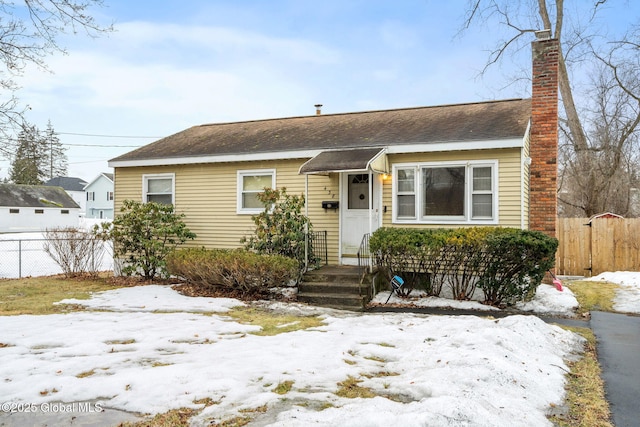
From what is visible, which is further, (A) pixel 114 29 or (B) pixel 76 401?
(A) pixel 114 29

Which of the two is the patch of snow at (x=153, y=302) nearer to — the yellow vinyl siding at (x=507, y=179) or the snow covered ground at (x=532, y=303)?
the snow covered ground at (x=532, y=303)

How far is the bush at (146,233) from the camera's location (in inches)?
463

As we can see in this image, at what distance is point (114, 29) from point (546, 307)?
373 inches

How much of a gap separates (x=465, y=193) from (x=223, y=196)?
6.20 m

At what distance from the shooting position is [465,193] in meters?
10.1

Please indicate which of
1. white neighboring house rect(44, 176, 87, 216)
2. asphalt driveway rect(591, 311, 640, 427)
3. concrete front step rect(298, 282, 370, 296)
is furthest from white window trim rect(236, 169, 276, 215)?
white neighboring house rect(44, 176, 87, 216)

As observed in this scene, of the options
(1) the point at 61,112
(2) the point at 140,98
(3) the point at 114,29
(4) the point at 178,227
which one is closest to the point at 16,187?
(1) the point at 61,112

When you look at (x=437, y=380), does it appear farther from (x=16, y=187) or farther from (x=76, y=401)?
(x=16, y=187)

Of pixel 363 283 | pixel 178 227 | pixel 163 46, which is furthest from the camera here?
pixel 163 46

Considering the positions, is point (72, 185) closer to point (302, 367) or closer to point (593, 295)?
point (593, 295)

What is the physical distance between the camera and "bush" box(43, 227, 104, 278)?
42.0 ft

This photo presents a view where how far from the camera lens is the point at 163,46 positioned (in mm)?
16250

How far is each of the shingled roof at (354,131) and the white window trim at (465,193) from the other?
1.64 ft

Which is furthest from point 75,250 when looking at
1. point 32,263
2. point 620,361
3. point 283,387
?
point 620,361
